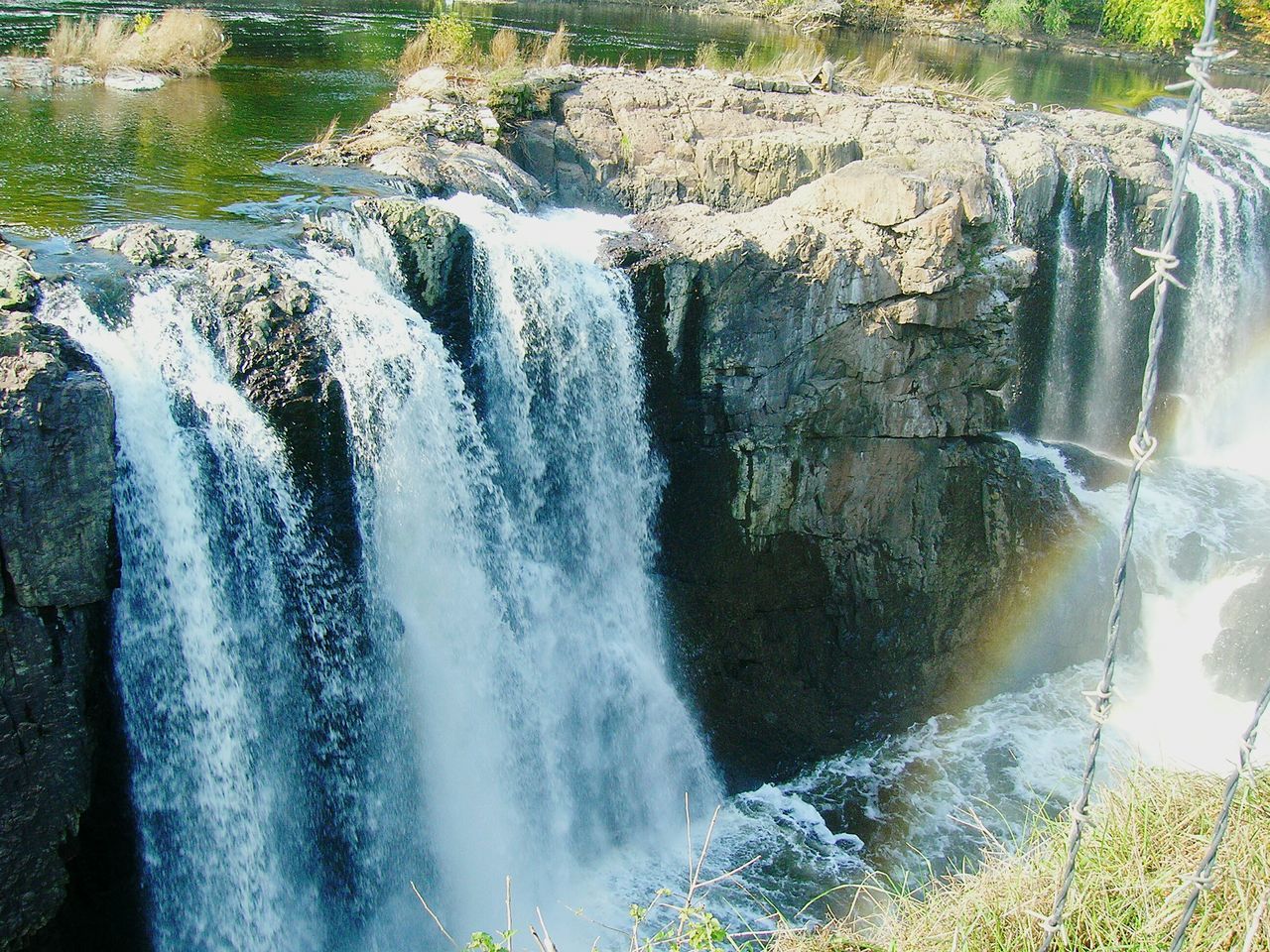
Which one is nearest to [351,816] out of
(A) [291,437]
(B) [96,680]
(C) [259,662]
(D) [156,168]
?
(C) [259,662]

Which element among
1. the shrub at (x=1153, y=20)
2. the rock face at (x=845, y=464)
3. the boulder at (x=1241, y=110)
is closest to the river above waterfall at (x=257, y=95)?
the boulder at (x=1241, y=110)

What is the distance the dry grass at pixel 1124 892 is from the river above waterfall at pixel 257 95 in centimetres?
952

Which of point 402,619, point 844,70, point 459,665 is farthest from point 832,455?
point 844,70

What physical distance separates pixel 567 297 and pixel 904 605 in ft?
17.3

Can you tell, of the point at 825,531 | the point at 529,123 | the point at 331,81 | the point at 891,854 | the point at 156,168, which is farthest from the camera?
the point at 331,81

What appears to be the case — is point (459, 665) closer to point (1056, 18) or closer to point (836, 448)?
point (836, 448)

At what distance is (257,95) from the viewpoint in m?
16.4

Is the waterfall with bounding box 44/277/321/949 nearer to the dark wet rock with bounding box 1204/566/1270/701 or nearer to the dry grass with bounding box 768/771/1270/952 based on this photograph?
the dry grass with bounding box 768/771/1270/952

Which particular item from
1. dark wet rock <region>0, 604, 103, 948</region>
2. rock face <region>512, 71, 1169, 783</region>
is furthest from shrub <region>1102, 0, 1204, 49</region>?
dark wet rock <region>0, 604, 103, 948</region>

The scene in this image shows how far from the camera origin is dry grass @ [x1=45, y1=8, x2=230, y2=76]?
17.0 meters

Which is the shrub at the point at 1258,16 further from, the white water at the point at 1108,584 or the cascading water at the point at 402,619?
the cascading water at the point at 402,619

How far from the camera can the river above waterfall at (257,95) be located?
11.2 meters

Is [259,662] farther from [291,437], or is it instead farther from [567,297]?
[567,297]

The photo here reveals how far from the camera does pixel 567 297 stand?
10.2 metres
